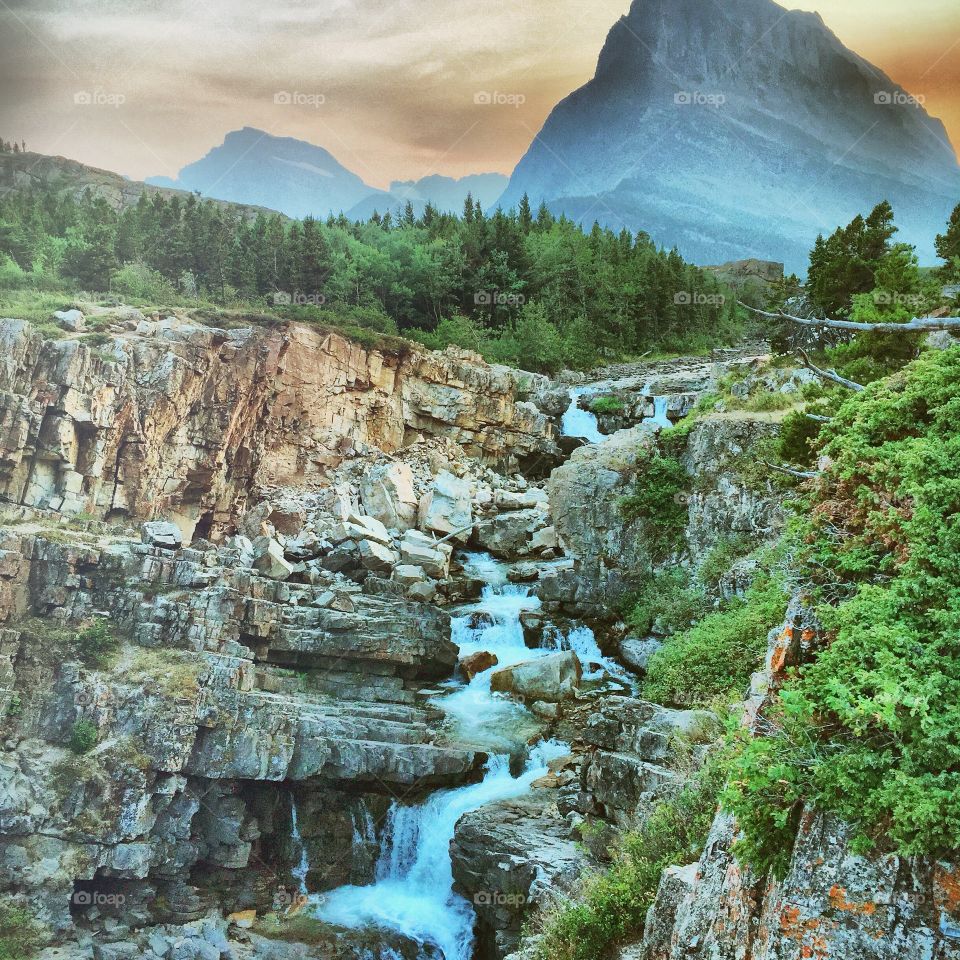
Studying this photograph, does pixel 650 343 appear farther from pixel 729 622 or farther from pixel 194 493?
pixel 729 622

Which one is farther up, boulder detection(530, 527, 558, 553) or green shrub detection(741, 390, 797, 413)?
green shrub detection(741, 390, 797, 413)

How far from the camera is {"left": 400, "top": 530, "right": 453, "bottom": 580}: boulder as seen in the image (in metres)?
23.5

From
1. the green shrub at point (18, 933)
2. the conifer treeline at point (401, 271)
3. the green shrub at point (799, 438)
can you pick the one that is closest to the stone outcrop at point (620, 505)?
the green shrub at point (799, 438)

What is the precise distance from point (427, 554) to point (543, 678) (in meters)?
6.89

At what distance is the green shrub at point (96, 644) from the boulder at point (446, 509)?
1174 centimetres

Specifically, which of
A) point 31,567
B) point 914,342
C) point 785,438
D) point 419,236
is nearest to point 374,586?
point 31,567

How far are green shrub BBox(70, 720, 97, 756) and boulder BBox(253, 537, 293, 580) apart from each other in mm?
7308

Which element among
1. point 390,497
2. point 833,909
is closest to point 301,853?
point 833,909

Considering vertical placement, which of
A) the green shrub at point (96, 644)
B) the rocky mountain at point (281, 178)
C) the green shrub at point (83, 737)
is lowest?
the green shrub at point (83, 737)

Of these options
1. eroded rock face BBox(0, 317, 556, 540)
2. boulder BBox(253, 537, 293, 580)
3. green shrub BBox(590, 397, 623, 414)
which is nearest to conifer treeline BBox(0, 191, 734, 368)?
eroded rock face BBox(0, 317, 556, 540)

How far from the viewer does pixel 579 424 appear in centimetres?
3419

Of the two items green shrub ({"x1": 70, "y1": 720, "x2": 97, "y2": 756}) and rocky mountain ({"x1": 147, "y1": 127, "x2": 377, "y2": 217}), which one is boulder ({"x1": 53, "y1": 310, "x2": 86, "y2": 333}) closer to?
green shrub ({"x1": 70, "y1": 720, "x2": 97, "y2": 756})

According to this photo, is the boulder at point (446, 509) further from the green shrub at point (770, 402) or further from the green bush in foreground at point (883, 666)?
the green bush in foreground at point (883, 666)

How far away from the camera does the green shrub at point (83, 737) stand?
49.5 ft
